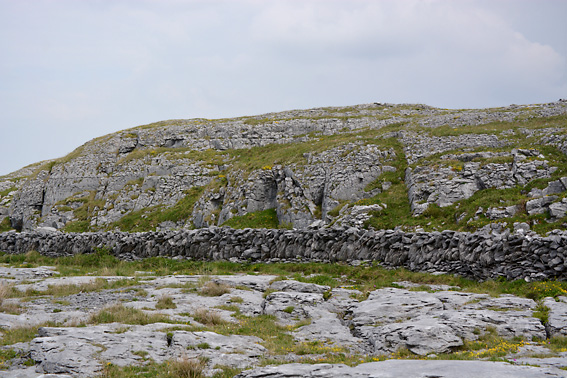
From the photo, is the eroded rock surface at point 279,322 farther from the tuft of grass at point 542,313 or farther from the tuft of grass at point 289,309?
the tuft of grass at point 542,313

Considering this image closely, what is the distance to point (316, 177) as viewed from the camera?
36.1 meters

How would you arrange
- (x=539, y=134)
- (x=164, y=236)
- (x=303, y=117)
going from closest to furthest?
(x=164, y=236), (x=539, y=134), (x=303, y=117)

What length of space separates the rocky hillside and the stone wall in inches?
200

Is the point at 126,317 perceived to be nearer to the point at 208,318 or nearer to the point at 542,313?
the point at 208,318

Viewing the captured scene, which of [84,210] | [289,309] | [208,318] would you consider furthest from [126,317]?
[84,210]

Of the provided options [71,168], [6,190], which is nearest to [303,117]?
[71,168]

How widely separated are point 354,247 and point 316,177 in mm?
14773

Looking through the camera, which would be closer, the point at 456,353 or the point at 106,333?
the point at 456,353

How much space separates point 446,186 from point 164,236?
2080 cm

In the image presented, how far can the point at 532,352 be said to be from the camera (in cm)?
948

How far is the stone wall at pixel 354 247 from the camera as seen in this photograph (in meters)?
16.3

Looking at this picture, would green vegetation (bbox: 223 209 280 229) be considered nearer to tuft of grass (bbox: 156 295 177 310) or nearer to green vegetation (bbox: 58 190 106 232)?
tuft of grass (bbox: 156 295 177 310)

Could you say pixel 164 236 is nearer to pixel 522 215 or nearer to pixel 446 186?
pixel 446 186

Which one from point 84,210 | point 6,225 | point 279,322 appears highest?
point 84,210
